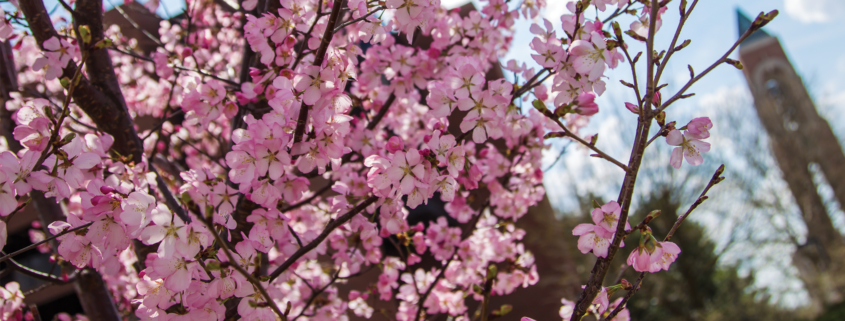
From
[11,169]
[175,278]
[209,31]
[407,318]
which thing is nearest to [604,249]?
[175,278]

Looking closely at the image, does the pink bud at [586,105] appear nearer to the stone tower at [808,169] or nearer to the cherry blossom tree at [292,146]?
the cherry blossom tree at [292,146]

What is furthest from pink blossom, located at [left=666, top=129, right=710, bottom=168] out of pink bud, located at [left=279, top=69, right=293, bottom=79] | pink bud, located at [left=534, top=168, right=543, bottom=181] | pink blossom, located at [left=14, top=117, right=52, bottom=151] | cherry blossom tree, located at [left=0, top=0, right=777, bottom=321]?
pink blossom, located at [left=14, top=117, right=52, bottom=151]

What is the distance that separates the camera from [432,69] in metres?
2.22

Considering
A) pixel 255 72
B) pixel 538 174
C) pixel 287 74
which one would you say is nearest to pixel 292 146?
pixel 287 74

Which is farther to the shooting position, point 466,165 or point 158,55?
point 158,55

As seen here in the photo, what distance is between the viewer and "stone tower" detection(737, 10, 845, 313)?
1298 cm

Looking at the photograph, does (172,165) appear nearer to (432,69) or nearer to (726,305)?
(432,69)

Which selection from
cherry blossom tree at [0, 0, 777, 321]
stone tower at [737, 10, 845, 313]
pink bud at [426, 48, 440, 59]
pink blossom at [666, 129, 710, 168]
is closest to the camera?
cherry blossom tree at [0, 0, 777, 321]

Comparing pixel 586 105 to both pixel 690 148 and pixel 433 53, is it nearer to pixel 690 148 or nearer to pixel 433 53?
pixel 690 148

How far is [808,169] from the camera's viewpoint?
49.9 feet

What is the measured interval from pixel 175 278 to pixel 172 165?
1.79m

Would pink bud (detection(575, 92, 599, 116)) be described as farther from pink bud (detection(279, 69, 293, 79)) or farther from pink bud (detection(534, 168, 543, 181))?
pink bud (detection(534, 168, 543, 181))

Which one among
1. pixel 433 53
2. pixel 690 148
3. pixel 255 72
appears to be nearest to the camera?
pixel 690 148

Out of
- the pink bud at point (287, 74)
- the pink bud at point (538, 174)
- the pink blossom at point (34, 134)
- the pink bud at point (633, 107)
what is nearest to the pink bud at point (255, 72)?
the pink bud at point (287, 74)
